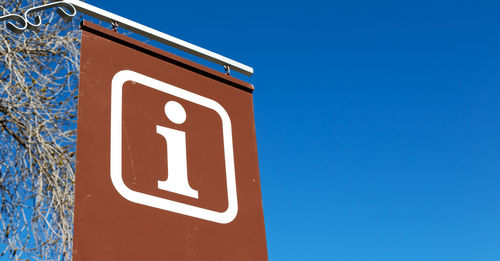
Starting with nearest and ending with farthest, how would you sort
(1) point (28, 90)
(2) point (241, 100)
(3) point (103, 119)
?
(3) point (103, 119) → (2) point (241, 100) → (1) point (28, 90)

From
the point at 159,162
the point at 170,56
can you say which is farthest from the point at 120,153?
the point at 170,56

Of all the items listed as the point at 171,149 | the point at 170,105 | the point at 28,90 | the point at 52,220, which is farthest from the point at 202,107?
the point at 28,90

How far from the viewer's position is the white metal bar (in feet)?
5.23

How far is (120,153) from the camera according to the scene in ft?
4.59

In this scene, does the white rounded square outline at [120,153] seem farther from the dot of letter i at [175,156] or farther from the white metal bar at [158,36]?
the white metal bar at [158,36]

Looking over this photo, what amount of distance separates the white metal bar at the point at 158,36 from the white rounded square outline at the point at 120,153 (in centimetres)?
18

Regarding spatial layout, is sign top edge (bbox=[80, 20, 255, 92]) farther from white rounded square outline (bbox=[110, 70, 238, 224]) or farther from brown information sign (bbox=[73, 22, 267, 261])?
white rounded square outline (bbox=[110, 70, 238, 224])

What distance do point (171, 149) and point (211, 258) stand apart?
1.07 feet

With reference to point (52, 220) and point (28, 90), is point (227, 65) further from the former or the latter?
point (28, 90)

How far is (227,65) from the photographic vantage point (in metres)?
1.93

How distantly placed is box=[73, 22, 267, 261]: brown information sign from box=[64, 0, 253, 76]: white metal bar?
0.21ft

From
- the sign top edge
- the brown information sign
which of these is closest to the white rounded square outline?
the brown information sign

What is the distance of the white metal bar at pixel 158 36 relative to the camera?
159 cm

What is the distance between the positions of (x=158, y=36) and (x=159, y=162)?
47cm
